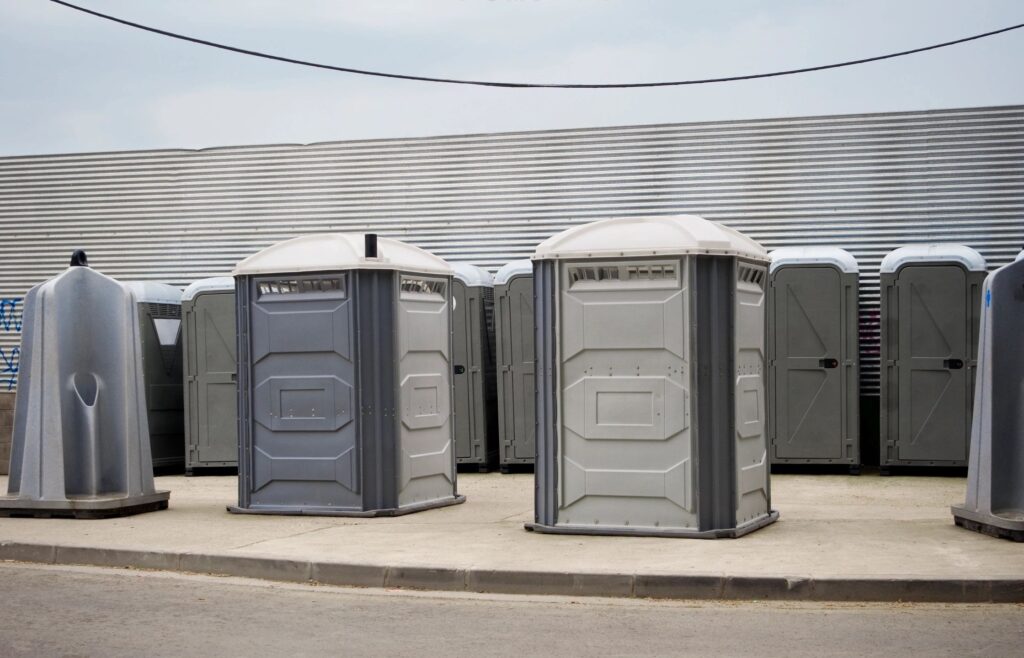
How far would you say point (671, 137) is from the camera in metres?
16.2

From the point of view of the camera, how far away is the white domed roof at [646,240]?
881 centimetres

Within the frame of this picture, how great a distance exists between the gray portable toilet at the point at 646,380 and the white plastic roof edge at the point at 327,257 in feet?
5.51

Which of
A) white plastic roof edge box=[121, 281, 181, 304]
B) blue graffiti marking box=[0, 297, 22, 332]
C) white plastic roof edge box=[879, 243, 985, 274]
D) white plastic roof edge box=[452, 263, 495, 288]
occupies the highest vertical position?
white plastic roof edge box=[879, 243, 985, 274]

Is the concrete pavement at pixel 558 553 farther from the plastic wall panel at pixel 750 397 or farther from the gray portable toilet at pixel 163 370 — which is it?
the gray portable toilet at pixel 163 370

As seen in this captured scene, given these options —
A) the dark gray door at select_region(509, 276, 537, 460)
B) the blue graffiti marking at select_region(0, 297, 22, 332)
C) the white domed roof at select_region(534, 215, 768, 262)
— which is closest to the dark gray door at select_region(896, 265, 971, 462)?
the dark gray door at select_region(509, 276, 537, 460)

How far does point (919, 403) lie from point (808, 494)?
6.89 ft

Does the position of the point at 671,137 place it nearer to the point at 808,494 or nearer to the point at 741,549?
the point at 808,494

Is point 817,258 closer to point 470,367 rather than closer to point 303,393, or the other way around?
point 470,367

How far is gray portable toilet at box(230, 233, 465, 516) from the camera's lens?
1037cm

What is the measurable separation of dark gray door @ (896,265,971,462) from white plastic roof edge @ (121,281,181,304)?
28.4 feet

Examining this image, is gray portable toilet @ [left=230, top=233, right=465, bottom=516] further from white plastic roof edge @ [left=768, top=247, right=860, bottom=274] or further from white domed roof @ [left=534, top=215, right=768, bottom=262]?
white plastic roof edge @ [left=768, top=247, right=860, bottom=274]

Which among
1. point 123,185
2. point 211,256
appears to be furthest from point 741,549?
point 123,185

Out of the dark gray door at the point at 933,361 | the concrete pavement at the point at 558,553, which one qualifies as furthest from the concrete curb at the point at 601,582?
the dark gray door at the point at 933,361

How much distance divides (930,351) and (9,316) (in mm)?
12442
